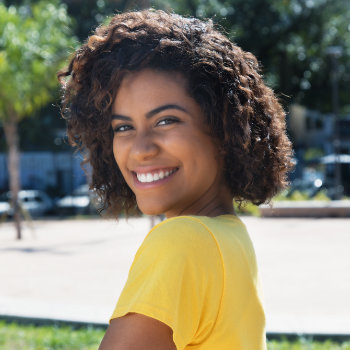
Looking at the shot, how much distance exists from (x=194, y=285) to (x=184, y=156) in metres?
0.42

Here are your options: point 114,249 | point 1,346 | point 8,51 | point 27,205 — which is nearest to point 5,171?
A: point 27,205

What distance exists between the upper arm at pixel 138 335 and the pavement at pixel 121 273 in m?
1.25

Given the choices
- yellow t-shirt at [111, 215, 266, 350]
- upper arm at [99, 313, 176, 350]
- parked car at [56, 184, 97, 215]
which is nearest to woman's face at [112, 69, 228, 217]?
yellow t-shirt at [111, 215, 266, 350]

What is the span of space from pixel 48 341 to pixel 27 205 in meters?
17.3

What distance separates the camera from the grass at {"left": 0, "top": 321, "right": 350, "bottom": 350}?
4.16m

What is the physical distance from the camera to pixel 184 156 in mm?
1367

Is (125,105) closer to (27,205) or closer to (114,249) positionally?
(114,249)

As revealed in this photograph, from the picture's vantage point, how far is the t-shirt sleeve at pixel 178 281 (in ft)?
3.34

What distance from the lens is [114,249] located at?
10.9 metres

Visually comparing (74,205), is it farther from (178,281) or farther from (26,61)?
(178,281)

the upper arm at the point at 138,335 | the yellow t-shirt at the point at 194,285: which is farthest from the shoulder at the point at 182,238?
the upper arm at the point at 138,335

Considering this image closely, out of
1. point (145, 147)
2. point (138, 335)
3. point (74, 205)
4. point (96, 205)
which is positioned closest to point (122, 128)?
point (145, 147)

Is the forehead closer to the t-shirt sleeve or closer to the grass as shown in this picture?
the t-shirt sleeve

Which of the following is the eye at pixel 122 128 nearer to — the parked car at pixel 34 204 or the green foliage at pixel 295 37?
the parked car at pixel 34 204
